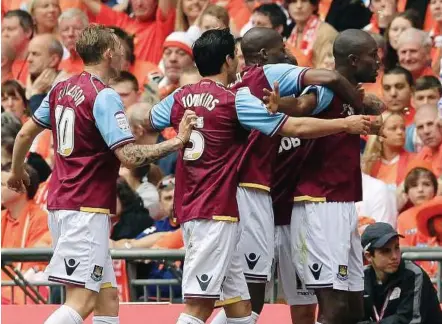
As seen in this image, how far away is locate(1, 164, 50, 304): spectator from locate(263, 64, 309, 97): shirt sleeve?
482 centimetres

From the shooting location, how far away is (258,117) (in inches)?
386

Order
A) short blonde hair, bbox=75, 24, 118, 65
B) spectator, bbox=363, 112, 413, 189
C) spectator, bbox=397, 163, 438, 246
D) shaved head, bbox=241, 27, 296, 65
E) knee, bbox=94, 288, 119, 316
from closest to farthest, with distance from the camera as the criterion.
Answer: short blonde hair, bbox=75, 24, 118, 65, knee, bbox=94, 288, 119, 316, shaved head, bbox=241, 27, 296, 65, spectator, bbox=397, 163, 438, 246, spectator, bbox=363, 112, 413, 189

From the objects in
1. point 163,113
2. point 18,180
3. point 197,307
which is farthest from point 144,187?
point 197,307

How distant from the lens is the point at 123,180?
14219 mm

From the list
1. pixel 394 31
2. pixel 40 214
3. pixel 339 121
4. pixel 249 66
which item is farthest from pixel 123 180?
pixel 339 121

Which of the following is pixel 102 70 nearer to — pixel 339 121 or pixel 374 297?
pixel 339 121

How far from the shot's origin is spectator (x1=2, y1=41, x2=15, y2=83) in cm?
1748

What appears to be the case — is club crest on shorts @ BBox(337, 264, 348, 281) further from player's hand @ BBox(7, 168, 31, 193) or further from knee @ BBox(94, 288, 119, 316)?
player's hand @ BBox(7, 168, 31, 193)

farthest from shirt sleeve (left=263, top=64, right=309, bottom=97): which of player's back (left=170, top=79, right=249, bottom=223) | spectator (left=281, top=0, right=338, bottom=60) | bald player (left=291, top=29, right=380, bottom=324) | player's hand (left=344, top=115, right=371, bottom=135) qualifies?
spectator (left=281, top=0, right=338, bottom=60)

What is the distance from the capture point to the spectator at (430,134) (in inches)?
545

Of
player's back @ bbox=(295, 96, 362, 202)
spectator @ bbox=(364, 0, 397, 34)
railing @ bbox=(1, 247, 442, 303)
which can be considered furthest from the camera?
spectator @ bbox=(364, 0, 397, 34)

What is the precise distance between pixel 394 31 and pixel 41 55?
4.05m

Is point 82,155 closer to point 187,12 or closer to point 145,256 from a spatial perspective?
point 145,256

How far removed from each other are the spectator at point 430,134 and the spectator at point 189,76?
6.73 feet
